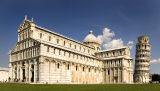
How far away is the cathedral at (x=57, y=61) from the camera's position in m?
46.5

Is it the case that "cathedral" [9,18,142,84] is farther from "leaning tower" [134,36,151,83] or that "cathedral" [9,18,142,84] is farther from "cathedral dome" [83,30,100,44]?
"leaning tower" [134,36,151,83]

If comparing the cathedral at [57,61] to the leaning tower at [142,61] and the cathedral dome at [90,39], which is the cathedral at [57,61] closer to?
the cathedral dome at [90,39]

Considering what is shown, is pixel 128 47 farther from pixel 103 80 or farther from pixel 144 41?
pixel 144 41

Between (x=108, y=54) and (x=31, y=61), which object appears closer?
(x=31, y=61)

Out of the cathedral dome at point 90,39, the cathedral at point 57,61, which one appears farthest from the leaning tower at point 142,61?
the cathedral dome at point 90,39

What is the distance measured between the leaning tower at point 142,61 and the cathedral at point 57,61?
17271 millimetres

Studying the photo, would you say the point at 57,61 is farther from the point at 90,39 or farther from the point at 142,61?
the point at 142,61

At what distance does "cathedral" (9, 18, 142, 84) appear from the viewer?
46.5 metres

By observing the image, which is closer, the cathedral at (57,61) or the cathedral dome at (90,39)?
the cathedral at (57,61)

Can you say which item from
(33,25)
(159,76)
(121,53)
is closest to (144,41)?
(159,76)

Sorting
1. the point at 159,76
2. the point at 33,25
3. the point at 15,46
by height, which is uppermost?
the point at 33,25

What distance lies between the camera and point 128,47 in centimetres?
7044

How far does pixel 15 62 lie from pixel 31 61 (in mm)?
9896

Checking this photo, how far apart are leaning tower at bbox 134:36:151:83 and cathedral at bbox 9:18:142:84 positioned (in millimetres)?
17271
